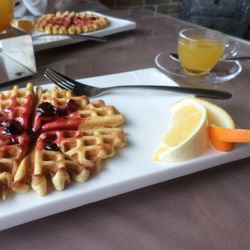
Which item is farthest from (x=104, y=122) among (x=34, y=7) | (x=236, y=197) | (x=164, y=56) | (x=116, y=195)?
(x=34, y=7)

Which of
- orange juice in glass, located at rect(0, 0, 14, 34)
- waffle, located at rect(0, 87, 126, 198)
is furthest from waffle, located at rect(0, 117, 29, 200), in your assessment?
orange juice in glass, located at rect(0, 0, 14, 34)

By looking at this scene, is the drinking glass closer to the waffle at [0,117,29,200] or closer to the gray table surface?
the gray table surface

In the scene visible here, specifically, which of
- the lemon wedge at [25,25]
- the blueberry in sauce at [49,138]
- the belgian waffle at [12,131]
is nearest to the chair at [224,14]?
the lemon wedge at [25,25]

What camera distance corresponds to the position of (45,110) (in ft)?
2.02

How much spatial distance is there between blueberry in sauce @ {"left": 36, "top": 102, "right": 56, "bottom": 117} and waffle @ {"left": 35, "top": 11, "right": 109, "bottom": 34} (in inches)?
24.9

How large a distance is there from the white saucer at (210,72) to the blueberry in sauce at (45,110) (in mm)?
447

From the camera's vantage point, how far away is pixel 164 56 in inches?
42.4

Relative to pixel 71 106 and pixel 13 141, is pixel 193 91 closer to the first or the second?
pixel 71 106

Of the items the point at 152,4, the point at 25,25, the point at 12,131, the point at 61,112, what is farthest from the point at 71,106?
the point at 152,4

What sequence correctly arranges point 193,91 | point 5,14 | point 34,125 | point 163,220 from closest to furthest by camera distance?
point 163,220, point 34,125, point 193,91, point 5,14

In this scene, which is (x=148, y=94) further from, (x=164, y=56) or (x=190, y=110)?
(x=164, y=56)

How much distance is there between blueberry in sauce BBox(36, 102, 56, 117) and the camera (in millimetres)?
611

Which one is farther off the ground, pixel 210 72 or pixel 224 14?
pixel 210 72

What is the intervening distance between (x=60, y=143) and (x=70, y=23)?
85cm
